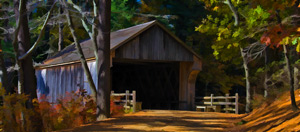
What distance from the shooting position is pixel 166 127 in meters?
10.4

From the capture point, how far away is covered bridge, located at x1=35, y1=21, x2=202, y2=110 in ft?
58.2

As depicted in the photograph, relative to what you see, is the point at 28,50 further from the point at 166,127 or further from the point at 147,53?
the point at 147,53

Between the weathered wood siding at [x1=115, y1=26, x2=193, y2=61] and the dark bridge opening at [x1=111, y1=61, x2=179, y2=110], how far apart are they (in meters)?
1.68

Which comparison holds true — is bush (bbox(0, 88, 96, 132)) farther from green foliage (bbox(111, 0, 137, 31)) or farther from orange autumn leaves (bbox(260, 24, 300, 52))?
green foliage (bbox(111, 0, 137, 31))

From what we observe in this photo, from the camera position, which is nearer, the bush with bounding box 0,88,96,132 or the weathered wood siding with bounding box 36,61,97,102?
the bush with bounding box 0,88,96,132

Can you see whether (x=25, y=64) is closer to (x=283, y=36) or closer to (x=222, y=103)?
(x=283, y=36)

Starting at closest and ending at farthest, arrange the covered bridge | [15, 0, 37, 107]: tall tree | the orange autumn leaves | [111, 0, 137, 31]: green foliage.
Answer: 1. the orange autumn leaves
2. [15, 0, 37, 107]: tall tree
3. the covered bridge
4. [111, 0, 137, 31]: green foliage

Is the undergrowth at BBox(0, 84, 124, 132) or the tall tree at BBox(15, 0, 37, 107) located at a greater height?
the tall tree at BBox(15, 0, 37, 107)

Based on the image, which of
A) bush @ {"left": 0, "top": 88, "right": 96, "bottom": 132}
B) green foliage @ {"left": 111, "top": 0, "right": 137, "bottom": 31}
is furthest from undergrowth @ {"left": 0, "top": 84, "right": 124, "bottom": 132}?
green foliage @ {"left": 111, "top": 0, "right": 137, "bottom": 31}

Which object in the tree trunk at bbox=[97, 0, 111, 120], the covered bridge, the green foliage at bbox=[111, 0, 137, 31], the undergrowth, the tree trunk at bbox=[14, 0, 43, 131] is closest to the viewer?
the undergrowth

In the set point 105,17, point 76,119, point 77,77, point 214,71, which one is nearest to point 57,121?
point 76,119

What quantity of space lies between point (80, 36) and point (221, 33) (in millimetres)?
20737

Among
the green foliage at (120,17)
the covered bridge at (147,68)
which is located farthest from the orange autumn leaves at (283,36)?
the green foliage at (120,17)

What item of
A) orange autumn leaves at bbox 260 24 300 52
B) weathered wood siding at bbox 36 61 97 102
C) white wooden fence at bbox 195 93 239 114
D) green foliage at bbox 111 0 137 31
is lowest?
white wooden fence at bbox 195 93 239 114
